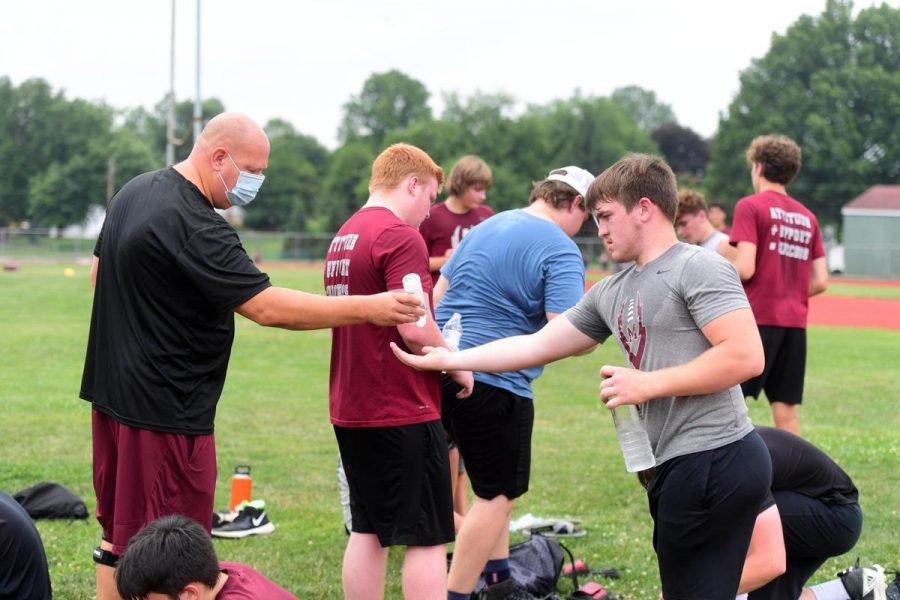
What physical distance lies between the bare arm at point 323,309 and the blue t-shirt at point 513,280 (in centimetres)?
114

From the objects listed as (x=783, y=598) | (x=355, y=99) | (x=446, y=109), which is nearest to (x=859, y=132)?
(x=446, y=109)

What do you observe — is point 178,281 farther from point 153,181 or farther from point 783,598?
point 783,598

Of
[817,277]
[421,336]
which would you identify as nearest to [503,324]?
[421,336]

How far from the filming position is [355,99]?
A: 340 ft

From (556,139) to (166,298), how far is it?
80.2 metres

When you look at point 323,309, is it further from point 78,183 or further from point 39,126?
point 39,126

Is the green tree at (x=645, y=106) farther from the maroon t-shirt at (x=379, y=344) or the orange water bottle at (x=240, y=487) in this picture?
the maroon t-shirt at (x=379, y=344)

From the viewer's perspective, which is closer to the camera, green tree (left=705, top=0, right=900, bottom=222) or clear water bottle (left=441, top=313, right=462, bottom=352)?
clear water bottle (left=441, top=313, right=462, bottom=352)

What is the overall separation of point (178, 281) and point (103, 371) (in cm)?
51

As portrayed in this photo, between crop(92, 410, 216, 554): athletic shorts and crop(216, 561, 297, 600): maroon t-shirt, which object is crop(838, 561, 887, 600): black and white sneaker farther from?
crop(92, 410, 216, 554): athletic shorts

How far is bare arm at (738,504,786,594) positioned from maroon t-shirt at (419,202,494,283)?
4.72 m

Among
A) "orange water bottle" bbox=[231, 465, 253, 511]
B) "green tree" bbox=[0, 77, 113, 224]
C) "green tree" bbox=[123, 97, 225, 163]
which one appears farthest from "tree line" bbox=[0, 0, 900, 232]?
"orange water bottle" bbox=[231, 465, 253, 511]

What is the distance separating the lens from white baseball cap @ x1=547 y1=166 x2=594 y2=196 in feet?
17.1

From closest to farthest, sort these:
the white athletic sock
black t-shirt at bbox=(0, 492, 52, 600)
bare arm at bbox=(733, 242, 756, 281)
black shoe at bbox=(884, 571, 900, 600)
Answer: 1. black t-shirt at bbox=(0, 492, 52, 600)
2. the white athletic sock
3. black shoe at bbox=(884, 571, 900, 600)
4. bare arm at bbox=(733, 242, 756, 281)
